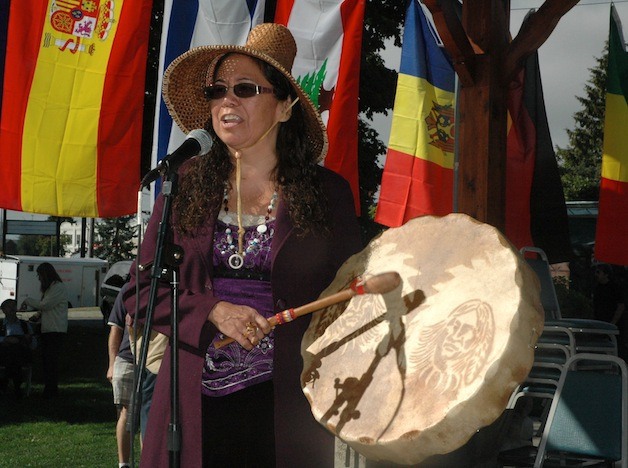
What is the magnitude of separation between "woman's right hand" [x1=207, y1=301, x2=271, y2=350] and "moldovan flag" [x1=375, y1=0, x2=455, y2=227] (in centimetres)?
428

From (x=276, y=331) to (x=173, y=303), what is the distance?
0.36m

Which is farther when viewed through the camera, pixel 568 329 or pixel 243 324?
pixel 568 329

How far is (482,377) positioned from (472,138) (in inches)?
161

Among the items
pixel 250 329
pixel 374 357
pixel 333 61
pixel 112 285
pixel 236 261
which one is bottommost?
pixel 112 285

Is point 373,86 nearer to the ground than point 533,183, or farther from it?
farther from it

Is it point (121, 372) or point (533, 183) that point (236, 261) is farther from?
point (533, 183)

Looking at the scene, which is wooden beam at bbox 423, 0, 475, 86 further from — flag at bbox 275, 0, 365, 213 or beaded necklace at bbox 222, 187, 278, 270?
beaded necklace at bbox 222, 187, 278, 270

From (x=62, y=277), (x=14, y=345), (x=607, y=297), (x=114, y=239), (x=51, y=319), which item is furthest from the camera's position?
(x=114, y=239)

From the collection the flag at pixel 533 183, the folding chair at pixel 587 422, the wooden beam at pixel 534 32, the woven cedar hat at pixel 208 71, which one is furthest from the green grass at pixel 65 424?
the woven cedar hat at pixel 208 71

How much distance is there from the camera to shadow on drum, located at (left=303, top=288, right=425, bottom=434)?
103 inches

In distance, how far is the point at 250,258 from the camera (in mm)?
2641

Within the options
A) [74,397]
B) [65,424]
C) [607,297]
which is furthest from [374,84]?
[65,424]

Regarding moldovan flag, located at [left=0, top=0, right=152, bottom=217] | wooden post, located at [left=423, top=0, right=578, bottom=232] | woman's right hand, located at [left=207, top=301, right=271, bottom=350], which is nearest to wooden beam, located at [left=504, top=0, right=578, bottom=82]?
wooden post, located at [left=423, top=0, right=578, bottom=232]

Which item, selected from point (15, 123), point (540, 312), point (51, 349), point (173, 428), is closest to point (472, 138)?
point (15, 123)
